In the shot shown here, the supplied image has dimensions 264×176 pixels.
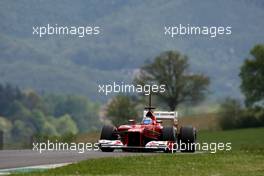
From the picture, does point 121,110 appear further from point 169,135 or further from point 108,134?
point 169,135

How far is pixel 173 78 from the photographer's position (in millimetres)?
100375

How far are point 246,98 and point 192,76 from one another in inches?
269

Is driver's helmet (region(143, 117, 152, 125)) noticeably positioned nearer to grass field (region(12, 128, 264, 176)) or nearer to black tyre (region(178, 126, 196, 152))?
black tyre (region(178, 126, 196, 152))

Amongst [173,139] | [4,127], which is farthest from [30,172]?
[4,127]

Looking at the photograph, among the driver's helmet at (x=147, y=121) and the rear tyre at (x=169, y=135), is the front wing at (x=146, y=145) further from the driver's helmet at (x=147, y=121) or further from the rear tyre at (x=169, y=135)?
the driver's helmet at (x=147, y=121)

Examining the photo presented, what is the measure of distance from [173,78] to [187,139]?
65.4m

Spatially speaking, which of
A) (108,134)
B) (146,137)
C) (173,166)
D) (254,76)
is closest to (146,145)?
(146,137)

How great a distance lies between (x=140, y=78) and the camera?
309 feet

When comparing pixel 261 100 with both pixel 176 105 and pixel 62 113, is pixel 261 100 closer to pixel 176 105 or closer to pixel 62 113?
pixel 176 105

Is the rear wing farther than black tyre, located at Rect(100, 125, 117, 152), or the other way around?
the rear wing

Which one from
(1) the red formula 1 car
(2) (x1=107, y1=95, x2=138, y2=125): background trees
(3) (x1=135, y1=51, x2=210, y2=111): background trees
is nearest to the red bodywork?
(1) the red formula 1 car

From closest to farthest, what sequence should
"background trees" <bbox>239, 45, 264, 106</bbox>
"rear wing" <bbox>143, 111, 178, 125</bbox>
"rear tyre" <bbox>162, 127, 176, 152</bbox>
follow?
"rear tyre" <bbox>162, 127, 176, 152</bbox> → "rear wing" <bbox>143, 111, 178, 125</bbox> → "background trees" <bbox>239, 45, 264, 106</bbox>

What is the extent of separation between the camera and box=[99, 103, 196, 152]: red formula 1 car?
34.5m

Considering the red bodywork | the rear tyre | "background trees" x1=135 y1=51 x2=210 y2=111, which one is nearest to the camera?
the rear tyre
